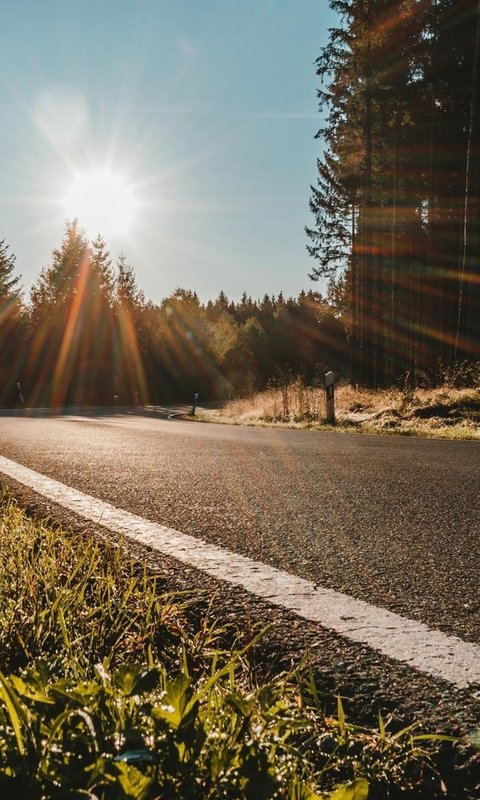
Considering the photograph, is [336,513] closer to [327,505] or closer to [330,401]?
[327,505]

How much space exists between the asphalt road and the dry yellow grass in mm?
5129

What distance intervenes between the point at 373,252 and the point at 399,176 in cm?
352

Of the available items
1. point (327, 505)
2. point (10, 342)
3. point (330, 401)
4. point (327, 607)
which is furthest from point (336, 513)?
point (10, 342)

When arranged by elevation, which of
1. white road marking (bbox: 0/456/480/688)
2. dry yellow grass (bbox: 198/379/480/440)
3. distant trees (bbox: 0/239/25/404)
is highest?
distant trees (bbox: 0/239/25/404)

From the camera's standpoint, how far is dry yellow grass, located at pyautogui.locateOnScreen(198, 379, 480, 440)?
40.5 feet

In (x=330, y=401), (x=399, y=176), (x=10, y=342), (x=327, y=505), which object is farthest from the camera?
(x=10, y=342)

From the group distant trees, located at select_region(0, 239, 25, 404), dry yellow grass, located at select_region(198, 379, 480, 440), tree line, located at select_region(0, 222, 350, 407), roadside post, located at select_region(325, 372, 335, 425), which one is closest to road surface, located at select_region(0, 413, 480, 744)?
dry yellow grass, located at select_region(198, 379, 480, 440)

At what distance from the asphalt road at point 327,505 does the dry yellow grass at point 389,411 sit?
513 centimetres

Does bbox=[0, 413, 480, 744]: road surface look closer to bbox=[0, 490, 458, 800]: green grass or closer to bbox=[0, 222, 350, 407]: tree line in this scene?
bbox=[0, 490, 458, 800]: green grass

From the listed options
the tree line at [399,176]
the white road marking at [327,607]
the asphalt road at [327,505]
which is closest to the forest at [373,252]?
the tree line at [399,176]

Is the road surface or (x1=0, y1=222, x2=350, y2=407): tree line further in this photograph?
(x1=0, y1=222, x2=350, y2=407): tree line

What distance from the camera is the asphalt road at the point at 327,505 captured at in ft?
7.30

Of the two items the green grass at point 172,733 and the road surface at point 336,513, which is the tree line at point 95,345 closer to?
the road surface at point 336,513

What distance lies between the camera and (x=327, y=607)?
75.8 inches
